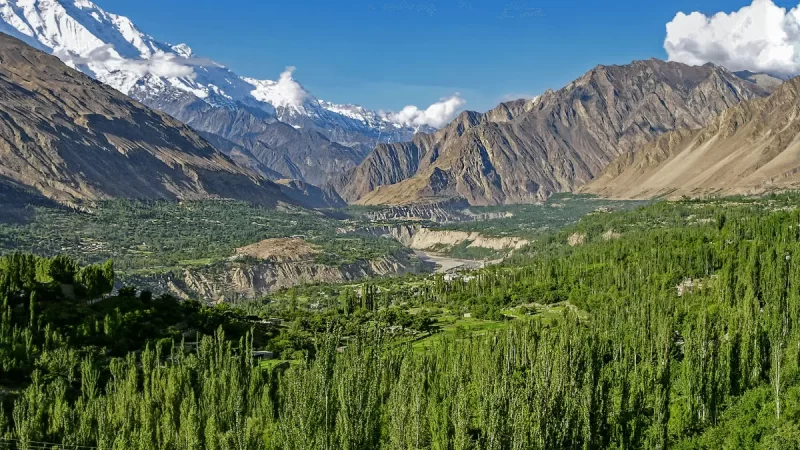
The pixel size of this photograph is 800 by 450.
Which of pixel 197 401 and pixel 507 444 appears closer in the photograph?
pixel 507 444

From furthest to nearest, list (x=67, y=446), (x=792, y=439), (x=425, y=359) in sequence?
(x=425, y=359)
(x=67, y=446)
(x=792, y=439)

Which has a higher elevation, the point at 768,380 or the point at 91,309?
the point at 91,309

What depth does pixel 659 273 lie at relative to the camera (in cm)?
15762

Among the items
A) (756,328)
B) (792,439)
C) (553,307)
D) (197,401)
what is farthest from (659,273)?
(197,401)

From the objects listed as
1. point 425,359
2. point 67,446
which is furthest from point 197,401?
point 425,359

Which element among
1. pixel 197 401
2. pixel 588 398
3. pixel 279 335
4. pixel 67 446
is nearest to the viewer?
pixel 67 446

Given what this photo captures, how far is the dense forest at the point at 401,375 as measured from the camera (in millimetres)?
59969

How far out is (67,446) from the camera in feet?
219

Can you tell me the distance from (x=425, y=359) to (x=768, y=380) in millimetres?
44195

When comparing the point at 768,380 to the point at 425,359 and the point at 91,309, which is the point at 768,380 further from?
the point at 91,309

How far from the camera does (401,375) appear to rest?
70.1 meters

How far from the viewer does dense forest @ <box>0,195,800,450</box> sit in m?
60.0

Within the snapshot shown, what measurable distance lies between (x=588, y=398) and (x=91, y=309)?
76.5 meters

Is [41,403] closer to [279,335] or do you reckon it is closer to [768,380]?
[279,335]
